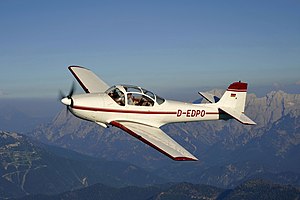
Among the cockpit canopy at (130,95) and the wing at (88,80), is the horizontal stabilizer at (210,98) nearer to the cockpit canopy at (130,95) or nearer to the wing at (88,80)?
the cockpit canopy at (130,95)

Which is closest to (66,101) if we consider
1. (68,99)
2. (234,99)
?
(68,99)

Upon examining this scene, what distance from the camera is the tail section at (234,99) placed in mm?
40719

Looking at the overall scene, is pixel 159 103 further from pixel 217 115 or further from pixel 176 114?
pixel 217 115

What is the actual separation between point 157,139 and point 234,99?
14.6 metres

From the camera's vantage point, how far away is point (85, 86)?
41438mm

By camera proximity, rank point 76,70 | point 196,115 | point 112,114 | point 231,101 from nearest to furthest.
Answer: point 112,114 < point 196,115 < point 231,101 < point 76,70

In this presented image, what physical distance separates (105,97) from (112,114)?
1588 millimetres

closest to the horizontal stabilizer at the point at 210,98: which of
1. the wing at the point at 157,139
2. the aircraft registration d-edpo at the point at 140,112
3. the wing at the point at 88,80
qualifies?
the aircraft registration d-edpo at the point at 140,112

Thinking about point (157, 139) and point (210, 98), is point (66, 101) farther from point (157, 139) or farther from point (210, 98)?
point (210, 98)

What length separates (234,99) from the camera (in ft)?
136

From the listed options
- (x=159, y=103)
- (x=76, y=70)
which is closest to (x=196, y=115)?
(x=159, y=103)

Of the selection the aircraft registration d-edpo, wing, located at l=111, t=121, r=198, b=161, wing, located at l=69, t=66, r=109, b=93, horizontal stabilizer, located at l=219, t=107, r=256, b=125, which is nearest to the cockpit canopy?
the aircraft registration d-edpo

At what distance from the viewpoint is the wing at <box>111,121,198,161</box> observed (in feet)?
83.7

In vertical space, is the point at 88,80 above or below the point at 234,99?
above
